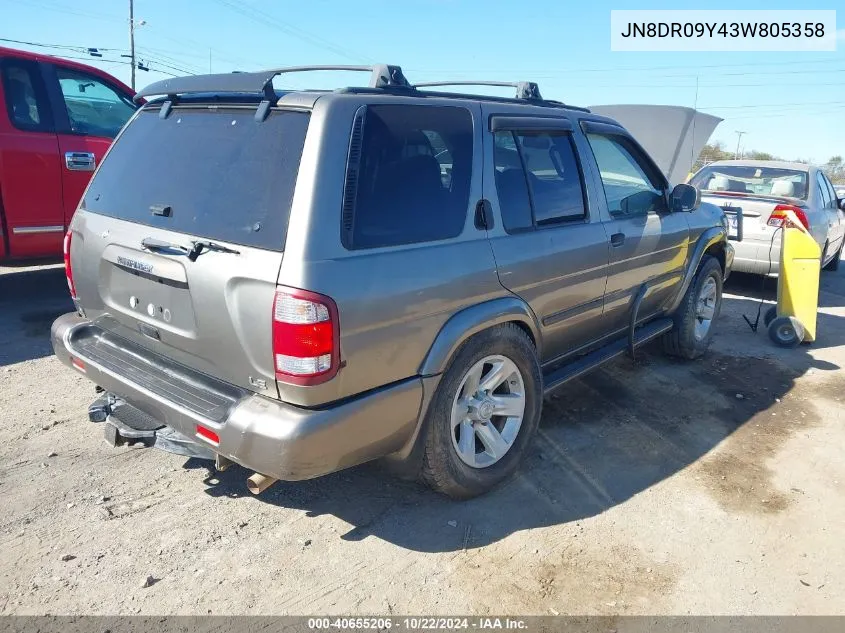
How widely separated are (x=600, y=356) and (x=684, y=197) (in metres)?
1.42

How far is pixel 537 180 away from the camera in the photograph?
340cm

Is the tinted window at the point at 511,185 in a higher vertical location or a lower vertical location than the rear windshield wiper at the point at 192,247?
higher

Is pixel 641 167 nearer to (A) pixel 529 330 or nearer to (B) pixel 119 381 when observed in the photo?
(A) pixel 529 330

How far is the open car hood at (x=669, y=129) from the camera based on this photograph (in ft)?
41.9

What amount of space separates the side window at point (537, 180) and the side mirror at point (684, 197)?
123cm

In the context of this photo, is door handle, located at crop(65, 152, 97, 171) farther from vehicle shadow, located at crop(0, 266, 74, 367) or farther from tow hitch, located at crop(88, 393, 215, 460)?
tow hitch, located at crop(88, 393, 215, 460)

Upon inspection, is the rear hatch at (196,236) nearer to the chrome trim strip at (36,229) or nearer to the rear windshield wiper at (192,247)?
the rear windshield wiper at (192,247)

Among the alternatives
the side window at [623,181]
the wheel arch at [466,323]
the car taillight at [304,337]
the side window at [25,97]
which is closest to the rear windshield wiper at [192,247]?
the car taillight at [304,337]

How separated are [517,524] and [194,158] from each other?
7.32 ft

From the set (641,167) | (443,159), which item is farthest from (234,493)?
(641,167)

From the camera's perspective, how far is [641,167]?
450 cm

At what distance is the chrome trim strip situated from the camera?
545cm

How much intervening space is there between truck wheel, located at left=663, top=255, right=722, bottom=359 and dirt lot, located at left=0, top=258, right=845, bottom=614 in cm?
100

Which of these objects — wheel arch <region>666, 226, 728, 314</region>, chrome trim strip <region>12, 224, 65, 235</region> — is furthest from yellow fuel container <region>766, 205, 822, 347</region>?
chrome trim strip <region>12, 224, 65, 235</region>
